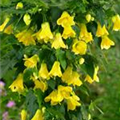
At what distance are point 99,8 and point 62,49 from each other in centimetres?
29

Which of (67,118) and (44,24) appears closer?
(44,24)

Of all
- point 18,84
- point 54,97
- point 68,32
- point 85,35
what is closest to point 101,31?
point 85,35

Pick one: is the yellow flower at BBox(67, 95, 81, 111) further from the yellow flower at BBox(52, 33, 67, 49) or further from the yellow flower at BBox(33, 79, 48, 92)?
the yellow flower at BBox(52, 33, 67, 49)

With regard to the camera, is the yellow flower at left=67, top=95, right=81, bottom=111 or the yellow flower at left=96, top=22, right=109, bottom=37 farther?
the yellow flower at left=67, top=95, right=81, bottom=111

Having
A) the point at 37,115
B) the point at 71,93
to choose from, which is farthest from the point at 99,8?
the point at 37,115

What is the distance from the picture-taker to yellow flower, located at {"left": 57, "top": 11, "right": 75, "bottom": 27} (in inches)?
85.0

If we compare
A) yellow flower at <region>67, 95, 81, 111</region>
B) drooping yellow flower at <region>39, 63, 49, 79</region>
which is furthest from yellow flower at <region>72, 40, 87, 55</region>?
yellow flower at <region>67, 95, 81, 111</region>

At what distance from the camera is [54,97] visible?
7.53ft

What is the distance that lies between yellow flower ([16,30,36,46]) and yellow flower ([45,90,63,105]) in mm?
292

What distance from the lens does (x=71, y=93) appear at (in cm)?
240

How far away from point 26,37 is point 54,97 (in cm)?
36

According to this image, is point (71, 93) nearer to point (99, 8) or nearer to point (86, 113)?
point (86, 113)

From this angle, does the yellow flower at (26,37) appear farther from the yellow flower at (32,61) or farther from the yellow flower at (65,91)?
the yellow flower at (65,91)

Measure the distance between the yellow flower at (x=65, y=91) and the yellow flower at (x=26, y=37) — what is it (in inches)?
11.2
